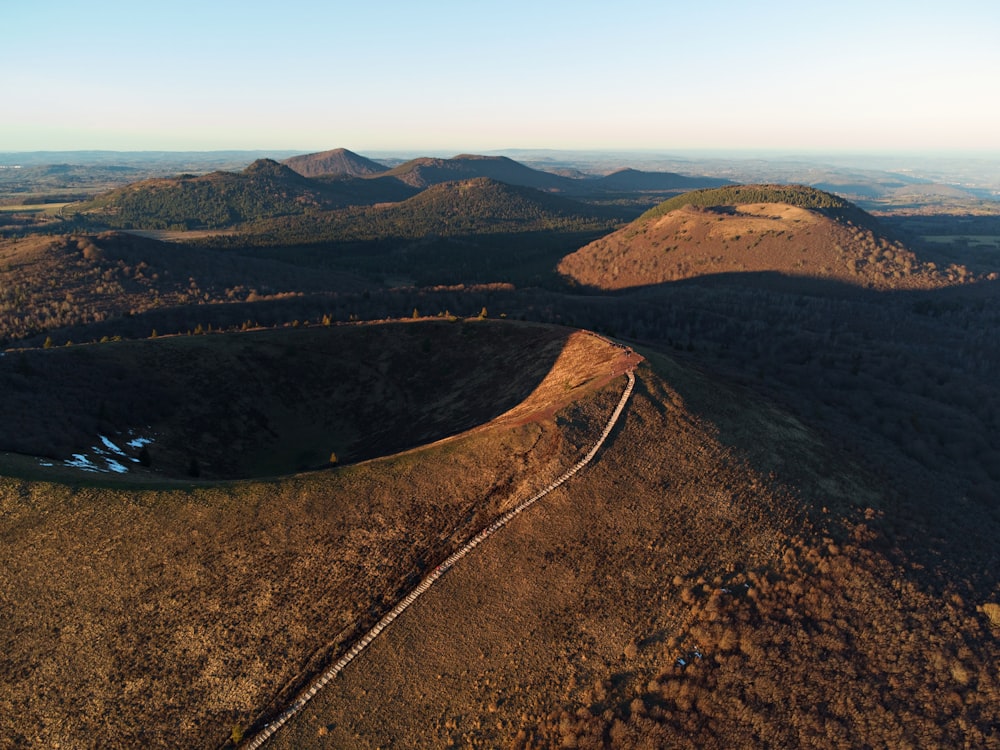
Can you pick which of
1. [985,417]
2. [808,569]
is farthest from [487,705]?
[985,417]

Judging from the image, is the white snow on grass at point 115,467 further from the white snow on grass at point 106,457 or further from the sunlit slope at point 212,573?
the sunlit slope at point 212,573

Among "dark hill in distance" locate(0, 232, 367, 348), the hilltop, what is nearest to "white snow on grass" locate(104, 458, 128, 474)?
the hilltop

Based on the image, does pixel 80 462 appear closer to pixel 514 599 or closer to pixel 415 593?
pixel 415 593

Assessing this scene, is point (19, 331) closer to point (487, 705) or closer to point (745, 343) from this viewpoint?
point (487, 705)

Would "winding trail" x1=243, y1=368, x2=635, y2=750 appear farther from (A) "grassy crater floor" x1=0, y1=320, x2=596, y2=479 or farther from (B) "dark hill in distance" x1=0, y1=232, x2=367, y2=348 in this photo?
(B) "dark hill in distance" x1=0, y1=232, x2=367, y2=348

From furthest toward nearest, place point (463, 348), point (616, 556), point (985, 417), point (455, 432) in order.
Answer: point (985, 417) < point (463, 348) < point (455, 432) < point (616, 556)

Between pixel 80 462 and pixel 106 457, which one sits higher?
pixel 80 462

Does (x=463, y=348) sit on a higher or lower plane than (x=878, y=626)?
higher

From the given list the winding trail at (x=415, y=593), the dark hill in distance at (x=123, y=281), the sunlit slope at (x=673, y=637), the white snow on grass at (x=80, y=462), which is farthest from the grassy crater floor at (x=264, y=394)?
the dark hill in distance at (x=123, y=281)

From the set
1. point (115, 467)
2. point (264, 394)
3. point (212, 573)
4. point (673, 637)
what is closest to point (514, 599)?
point (673, 637)
